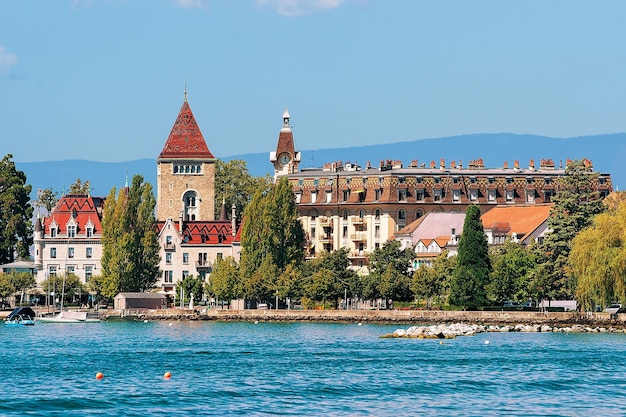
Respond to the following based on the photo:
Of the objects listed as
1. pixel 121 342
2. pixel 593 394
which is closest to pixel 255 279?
pixel 121 342

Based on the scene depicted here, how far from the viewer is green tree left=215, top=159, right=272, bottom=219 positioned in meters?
172

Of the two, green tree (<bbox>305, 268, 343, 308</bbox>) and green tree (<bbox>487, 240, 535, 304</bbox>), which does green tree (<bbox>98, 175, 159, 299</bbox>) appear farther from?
green tree (<bbox>487, 240, 535, 304</bbox>)

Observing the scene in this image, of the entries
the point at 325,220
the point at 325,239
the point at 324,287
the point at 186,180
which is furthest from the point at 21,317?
the point at 325,220

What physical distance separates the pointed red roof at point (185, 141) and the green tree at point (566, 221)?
5256cm

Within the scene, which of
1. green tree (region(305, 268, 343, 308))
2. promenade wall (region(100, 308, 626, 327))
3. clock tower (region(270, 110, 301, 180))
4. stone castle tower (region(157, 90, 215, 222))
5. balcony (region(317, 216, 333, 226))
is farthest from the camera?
clock tower (region(270, 110, 301, 180))

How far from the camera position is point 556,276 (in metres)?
107

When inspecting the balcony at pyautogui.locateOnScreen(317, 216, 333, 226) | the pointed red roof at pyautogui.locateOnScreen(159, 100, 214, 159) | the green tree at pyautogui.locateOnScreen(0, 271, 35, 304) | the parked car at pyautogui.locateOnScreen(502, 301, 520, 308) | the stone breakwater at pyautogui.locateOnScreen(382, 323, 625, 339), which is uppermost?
the pointed red roof at pyautogui.locateOnScreen(159, 100, 214, 159)

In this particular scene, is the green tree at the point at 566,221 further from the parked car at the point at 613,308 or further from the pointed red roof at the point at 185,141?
the pointed red roof at the point at 185,141

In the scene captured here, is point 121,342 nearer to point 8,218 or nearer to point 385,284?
point 385,284

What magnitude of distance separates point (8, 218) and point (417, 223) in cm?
3712

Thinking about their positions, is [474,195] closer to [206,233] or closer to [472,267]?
[206,233]

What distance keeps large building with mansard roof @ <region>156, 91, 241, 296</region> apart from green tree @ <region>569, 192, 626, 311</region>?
2045 inches

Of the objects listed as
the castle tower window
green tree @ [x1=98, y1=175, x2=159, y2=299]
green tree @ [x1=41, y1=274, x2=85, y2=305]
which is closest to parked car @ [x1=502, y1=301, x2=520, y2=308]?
green tree @ [x1=98, y1=175, x2=159, y2=299]

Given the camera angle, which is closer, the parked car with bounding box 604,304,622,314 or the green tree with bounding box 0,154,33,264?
the parked car with bounding box 604,304,622,314
